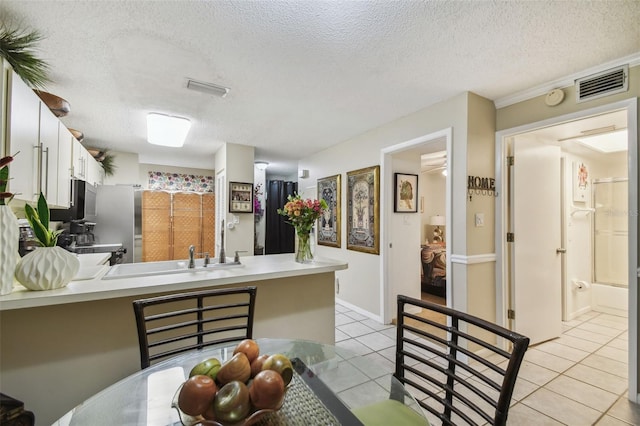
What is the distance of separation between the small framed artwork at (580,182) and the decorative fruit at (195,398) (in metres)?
4.81

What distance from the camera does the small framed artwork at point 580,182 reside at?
147 inches

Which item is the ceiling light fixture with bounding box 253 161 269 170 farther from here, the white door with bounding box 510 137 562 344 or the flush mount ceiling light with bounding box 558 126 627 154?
the flush mount ceiling light with bounding box 558 126 627 154

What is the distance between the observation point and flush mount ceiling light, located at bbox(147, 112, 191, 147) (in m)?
2.85

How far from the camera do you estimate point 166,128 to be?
2.95 metres

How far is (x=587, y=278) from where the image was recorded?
389cm

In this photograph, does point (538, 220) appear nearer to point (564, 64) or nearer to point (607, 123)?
point (607, 123)

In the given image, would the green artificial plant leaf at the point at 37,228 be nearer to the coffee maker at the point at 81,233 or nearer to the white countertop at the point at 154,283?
the white countertop at the point at 154,283

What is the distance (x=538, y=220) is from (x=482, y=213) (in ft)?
2.53

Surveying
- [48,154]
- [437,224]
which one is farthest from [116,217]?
[437,224]

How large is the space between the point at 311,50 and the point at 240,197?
296 cm

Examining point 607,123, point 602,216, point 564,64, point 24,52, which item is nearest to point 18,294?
point 24,52

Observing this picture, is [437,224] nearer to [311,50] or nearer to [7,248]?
[311,50]

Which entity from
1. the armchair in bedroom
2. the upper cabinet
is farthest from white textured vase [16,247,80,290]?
the armchair in bedroom

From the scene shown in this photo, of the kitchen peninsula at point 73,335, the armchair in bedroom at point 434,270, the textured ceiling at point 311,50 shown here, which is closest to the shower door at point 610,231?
the armchair in bedroom at point 434,270
